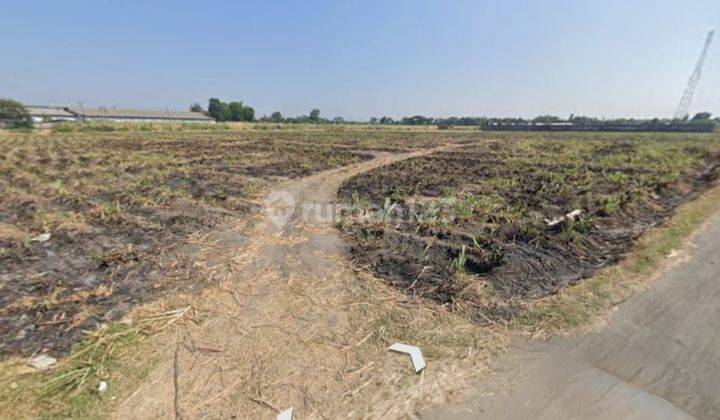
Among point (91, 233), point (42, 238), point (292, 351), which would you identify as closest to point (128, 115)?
point (42, 238)

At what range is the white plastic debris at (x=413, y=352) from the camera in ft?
8.55

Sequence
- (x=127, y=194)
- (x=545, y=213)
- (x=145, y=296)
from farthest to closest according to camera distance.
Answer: (x=127, y=194)
(x=545, y=213)
(x=145, y=296)

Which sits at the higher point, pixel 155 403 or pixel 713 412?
pixel 713 412

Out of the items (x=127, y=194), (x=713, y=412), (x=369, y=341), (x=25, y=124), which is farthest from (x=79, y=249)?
(x=25, y=124)

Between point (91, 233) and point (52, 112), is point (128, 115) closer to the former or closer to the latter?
point (52, 112)

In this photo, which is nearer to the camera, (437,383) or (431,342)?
(437,383)

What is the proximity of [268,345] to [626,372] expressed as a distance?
3390 mm

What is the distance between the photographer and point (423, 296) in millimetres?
3686

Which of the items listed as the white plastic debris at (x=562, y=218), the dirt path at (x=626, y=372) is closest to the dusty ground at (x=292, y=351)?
the dirt path at (x=626, y=372)

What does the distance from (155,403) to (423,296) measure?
291 cm

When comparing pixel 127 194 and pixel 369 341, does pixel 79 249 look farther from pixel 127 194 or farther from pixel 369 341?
pixel 369 341

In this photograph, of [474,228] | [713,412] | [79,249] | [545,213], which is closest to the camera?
[713,412]

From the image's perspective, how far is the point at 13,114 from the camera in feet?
143

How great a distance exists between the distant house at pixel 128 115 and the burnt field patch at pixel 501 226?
271 ft
